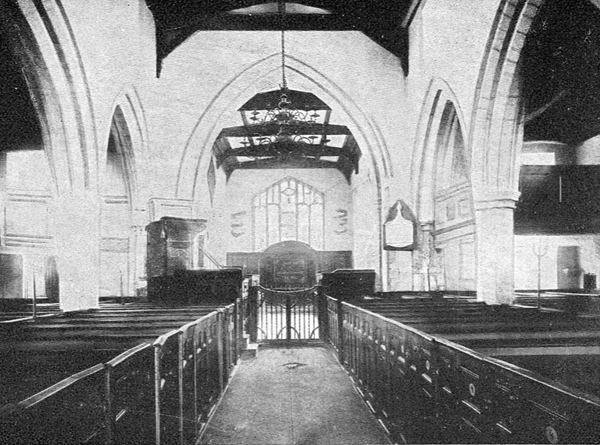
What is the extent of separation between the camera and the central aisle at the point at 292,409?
12.1 feet

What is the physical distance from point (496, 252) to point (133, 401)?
5.37m

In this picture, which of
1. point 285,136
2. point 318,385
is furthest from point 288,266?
point 318,385

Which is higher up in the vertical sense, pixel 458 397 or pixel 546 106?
pixel 546 106

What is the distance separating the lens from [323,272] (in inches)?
386

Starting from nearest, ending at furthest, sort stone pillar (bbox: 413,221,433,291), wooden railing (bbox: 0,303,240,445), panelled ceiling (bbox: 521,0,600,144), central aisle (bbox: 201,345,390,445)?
wooden railing (bbox: 0,303,240,445) → central aisle (bbox: 201,345,390,445) → panelled ceiling (bbox: 521,0,600,144) → stone pillar (bbox: 413,221,433,291)

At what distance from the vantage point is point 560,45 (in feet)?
21.7

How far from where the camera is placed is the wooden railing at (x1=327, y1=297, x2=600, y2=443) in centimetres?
141

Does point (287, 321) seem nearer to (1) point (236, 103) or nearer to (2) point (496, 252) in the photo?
(2) point (496, 252)

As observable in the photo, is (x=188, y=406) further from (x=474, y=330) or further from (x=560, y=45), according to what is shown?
(x=560, y=45)

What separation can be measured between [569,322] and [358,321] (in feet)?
5.83

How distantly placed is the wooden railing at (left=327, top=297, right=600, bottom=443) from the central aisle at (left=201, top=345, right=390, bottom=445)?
23cm

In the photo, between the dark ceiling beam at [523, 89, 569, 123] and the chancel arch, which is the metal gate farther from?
the dark ceiling beam at [523, 89, 569, 123]

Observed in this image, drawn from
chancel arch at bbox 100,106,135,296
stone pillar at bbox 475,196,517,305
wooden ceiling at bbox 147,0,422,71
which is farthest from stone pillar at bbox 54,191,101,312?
stone pillar at bbox 475,196,517,305

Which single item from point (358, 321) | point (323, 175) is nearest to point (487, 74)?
point (358, 321)
